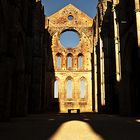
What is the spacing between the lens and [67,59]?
34.0 meters

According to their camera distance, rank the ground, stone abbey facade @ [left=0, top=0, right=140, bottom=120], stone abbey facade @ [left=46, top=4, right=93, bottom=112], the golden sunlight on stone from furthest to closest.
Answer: stone abbey facade @ [left=46, top=4, right=93, bottom=112], stone abbey facade @ [left=0, top=0, right=140, bottom=120], the ground, the golden sunlight on stone

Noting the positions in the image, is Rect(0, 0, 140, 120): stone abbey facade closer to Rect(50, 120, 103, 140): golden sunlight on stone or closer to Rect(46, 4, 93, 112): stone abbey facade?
Rect(46, 4, 93, 112): stone abbey facade

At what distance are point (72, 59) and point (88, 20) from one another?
618 cm

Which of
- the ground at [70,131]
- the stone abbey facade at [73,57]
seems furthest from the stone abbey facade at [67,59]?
the ground at [70,131]

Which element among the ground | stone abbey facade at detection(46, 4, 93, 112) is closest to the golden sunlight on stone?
the ground

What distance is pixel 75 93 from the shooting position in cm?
3284

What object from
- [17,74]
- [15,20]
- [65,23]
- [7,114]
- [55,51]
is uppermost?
[65,23]

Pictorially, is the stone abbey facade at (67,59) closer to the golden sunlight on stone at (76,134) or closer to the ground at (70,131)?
the ground at (70,131)

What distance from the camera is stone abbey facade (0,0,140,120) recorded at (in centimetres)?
1376

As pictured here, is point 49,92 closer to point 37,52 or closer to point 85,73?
point 85,73

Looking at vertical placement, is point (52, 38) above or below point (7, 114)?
above

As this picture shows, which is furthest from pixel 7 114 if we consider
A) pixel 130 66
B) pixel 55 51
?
pixel 55 51

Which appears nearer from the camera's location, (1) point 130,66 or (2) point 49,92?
(1) point 130,66

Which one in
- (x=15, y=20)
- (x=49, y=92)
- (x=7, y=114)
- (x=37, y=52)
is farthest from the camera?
(x=49, y=92)
